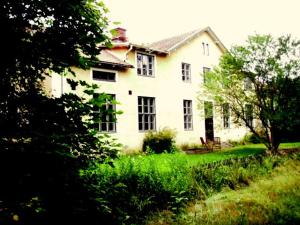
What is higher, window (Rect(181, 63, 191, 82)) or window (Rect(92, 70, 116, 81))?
window (Rect(181, 63, 191, 82))

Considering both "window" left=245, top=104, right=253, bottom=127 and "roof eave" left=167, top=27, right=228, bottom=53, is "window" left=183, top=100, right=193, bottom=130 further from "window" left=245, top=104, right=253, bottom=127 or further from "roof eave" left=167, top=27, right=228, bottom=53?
"window" left=245, top=104, right=253, bottom=127

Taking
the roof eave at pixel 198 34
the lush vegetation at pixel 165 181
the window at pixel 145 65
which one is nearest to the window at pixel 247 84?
the roof eave at pixel 198 34

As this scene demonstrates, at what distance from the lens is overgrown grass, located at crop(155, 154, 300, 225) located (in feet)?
19.4

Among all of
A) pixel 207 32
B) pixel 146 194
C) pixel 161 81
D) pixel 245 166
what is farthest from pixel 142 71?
pixel 146 194

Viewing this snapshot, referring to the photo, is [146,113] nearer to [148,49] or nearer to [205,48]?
[148,49]

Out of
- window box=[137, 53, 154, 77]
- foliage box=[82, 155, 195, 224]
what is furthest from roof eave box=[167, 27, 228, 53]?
foliage box=[82, 155, 195, 224]

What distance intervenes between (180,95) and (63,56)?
61.4 feet

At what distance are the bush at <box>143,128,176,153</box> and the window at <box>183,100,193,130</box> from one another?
3.67m

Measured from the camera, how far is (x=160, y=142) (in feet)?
59.2

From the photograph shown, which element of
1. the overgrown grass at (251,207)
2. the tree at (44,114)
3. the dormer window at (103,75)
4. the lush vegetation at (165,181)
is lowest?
the overgrown grass at (251,207)

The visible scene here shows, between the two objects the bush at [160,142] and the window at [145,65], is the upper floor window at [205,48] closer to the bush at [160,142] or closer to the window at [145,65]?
the window at [145,65]

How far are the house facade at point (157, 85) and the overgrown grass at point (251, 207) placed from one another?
9.18m

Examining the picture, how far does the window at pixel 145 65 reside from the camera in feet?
63.1

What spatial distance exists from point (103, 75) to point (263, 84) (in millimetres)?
9066
